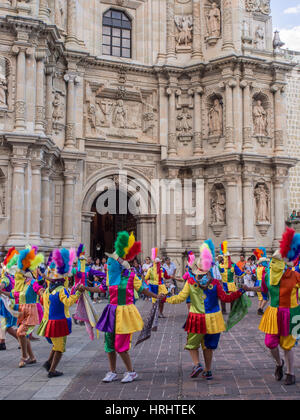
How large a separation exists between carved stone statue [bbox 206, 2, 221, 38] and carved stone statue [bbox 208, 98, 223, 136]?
3.04 metres

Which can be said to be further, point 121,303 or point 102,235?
point 102,235

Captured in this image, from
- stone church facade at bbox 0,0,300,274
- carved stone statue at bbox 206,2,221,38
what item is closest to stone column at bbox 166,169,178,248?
stone church facade at bbox 0,0,300,274

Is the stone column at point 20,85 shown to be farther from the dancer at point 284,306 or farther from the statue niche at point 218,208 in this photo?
the dancer at point 284,306

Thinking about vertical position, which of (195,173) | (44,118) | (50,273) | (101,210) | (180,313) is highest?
(44,118)

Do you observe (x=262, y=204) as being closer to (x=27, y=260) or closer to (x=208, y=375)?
(x=27, y=260)

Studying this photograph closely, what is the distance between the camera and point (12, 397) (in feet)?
18.5

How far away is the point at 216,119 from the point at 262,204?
14.2ft

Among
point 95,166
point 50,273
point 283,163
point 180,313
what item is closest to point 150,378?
point 50,273

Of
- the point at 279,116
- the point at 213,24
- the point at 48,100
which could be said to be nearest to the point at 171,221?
the point at 279,116

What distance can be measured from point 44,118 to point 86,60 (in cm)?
400

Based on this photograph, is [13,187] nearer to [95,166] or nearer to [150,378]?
[95,166]

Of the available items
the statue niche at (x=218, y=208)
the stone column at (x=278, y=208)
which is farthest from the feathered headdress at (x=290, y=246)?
the stone column at (x=278, y=208)

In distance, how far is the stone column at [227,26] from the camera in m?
Result: 21.1

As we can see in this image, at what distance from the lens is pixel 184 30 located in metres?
22.2
